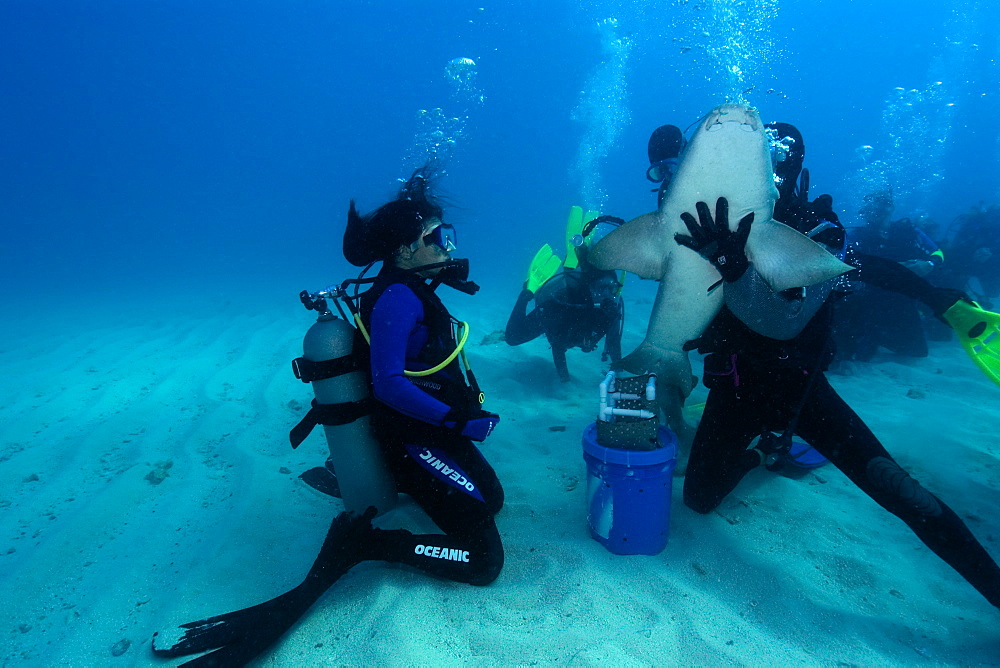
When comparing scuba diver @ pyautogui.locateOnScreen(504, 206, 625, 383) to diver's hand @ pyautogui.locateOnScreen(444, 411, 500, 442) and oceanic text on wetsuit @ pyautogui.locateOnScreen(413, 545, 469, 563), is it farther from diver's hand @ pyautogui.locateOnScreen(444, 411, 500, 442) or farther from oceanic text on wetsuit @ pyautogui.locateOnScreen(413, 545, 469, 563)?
oceanic text on wetsuit @ pyautogui.locateOnScreen(413, 545, 469, 563)

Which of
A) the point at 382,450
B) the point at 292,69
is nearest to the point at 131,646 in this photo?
the point at 382,450

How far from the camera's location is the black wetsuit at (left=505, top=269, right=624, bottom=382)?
6492mm

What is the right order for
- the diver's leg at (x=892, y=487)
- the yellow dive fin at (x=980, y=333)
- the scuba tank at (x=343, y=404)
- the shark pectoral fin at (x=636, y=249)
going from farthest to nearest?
the yellow dive fin at (x=980, y=333), the shark pectoral fin at (x=636, y=249), the scuba tank at (x=343, y=404), the diver's leg at (x=892, y=487)

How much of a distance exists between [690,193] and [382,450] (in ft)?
9.02

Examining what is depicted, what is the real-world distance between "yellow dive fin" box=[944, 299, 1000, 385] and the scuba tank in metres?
4.94

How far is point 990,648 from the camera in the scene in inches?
89.7

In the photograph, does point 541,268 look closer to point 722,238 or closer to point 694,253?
point 694,253

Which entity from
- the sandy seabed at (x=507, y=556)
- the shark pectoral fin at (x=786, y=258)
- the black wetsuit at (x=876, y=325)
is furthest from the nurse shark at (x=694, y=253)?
the black wetsuit at (x=876, y=325)

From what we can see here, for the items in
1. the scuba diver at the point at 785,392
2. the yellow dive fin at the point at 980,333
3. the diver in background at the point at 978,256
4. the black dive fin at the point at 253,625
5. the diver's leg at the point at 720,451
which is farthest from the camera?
the diver in background at the point at 978,256

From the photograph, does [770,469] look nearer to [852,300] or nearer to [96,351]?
[852,300]

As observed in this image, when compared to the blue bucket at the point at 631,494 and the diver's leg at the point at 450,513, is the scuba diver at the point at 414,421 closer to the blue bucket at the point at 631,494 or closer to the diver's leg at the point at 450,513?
the diver's leg at the point at 450,513

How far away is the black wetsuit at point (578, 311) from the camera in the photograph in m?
6.49

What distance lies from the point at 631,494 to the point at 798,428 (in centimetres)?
136

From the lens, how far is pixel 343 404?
9.56ft
